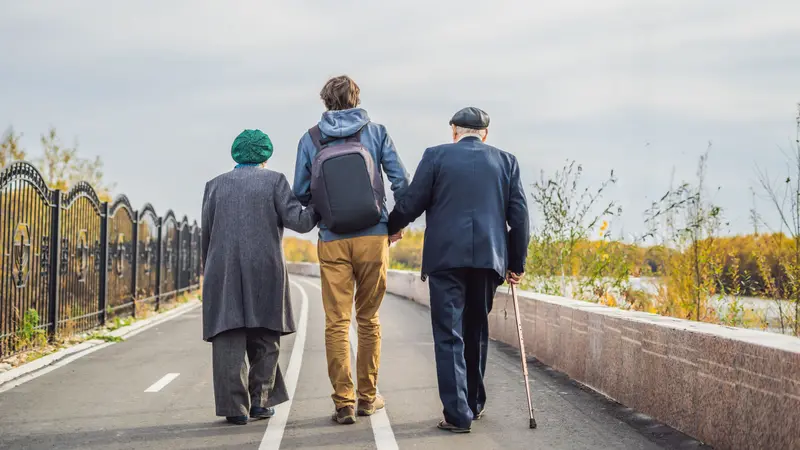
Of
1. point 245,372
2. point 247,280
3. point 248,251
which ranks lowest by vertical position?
point 245,372

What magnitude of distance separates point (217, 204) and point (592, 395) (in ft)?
11.8

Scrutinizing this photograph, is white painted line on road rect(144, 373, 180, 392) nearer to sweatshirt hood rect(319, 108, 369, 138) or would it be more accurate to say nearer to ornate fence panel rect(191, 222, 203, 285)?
sweatshirt hood rect(319, 108, 369, 138)

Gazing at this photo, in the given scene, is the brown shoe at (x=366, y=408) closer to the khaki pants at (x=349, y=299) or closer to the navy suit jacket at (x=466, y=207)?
the khaki pants at (x=349, y=299)

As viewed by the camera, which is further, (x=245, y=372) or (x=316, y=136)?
(x=316, y=136)

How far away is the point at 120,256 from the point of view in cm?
1656

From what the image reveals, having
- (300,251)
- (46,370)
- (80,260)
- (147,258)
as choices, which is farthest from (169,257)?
(300,251)

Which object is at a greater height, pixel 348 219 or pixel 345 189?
pixel 345 189

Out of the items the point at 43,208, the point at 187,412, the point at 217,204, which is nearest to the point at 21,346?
the point at 43,208

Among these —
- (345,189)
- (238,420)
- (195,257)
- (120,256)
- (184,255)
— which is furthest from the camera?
(195,257)

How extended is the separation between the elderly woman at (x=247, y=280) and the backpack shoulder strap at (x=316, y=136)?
14.0 inches

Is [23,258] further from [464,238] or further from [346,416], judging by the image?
[464,238]

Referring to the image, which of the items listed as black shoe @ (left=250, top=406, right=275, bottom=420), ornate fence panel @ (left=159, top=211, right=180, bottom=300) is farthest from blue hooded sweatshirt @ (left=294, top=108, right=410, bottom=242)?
ornate fence panel @ (left=159, top=211, right=180, bottom=300)

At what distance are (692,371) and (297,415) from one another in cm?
281

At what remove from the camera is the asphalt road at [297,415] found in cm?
572
